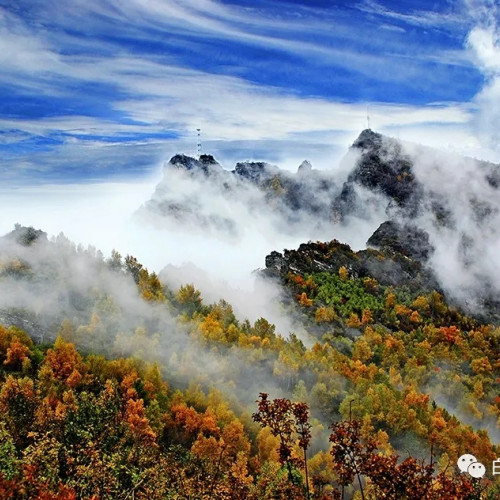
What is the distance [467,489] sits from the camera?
17.9 meters

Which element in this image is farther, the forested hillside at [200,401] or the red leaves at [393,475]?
the forested hillside at [200,401]

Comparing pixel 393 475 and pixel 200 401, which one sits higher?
pixel 393 475

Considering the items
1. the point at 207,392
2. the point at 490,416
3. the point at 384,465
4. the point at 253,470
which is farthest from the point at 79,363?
the point at 490,416

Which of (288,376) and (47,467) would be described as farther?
(288,376)

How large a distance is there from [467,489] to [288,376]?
141 metres

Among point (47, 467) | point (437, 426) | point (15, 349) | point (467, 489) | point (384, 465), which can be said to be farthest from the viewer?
point (437, 426)

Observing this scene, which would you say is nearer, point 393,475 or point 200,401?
point 393,475

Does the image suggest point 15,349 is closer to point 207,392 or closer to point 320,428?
point 207,392

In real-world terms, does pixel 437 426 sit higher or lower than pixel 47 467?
lower

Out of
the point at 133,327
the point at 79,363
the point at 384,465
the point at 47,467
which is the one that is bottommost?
the point at 133,327

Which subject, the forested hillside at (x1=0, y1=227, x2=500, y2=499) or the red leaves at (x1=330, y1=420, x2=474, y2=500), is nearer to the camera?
the red leaves at (x1=330, y1=420, x2=474, y2=500)

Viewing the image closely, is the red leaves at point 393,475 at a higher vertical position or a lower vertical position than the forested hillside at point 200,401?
higher

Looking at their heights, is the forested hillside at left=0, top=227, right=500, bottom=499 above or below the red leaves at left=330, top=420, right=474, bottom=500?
below

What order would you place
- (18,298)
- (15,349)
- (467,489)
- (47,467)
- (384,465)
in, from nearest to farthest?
(467,489) < (384,465) < (47,467) < (15,349) < (18,298)
